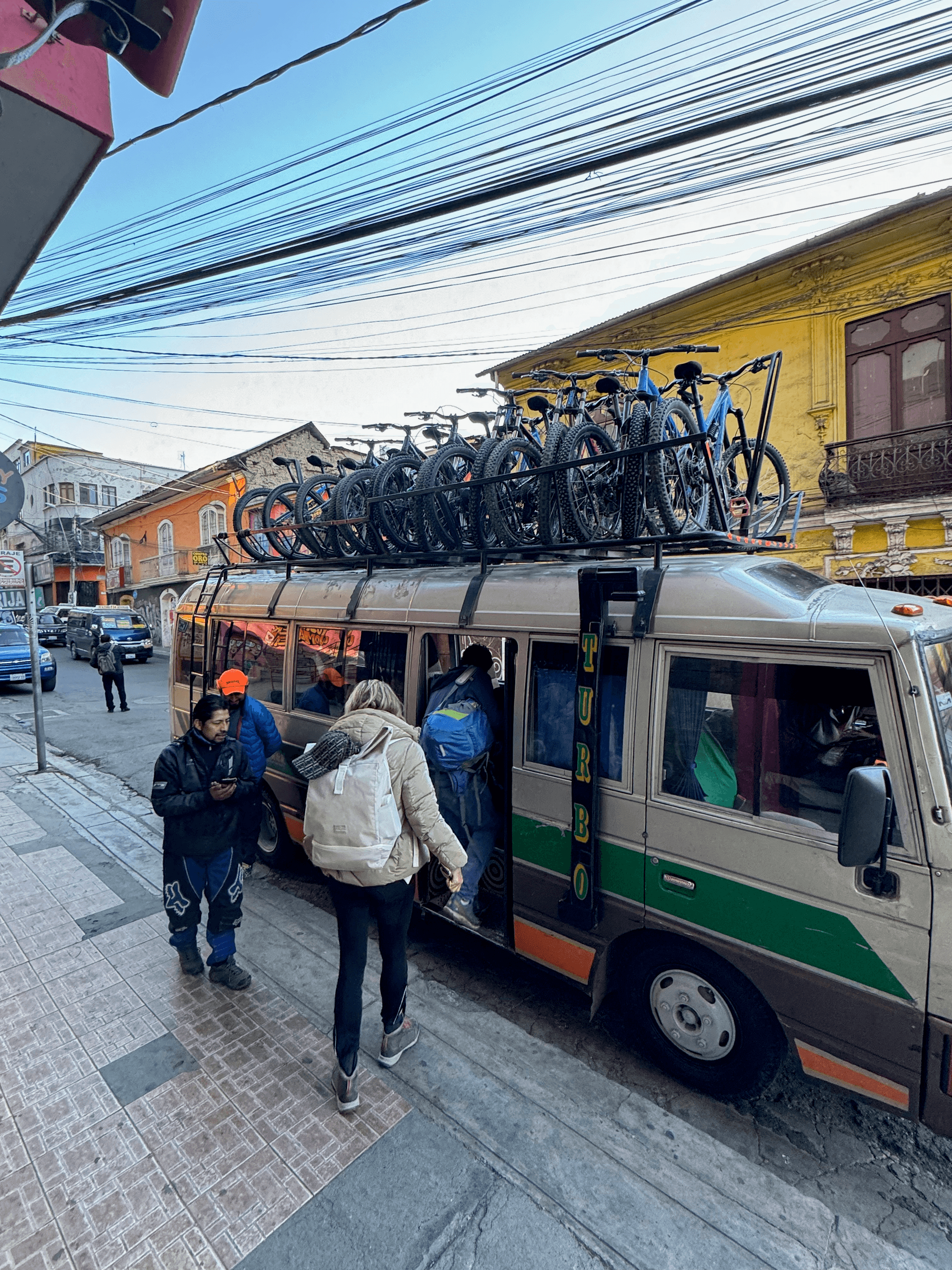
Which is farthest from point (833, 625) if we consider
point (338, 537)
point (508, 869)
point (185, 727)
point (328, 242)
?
point (185, 727)

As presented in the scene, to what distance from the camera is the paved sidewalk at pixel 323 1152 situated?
7.09ft

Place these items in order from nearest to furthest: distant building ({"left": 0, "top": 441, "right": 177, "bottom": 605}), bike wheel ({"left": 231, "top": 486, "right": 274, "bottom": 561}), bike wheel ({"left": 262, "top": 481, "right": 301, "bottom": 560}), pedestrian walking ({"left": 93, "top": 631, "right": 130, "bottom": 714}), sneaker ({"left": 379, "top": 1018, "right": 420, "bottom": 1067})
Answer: sneaker ({"left": 379, "top": 1018, "right": 420, "bottom": 1067}) → bike wheel ({"left": 231, "top": 486, "right": 274, "bottom": 561}) → bike wheel ({"left": 262, "top": 481, "right": 301, "bottom": 560}) → pedestrian walking ({"left": 93, "top": 631, "right": 130, "bottom": 714}) → distant building ({"left": 0, "top": 441, "right": 177, "bottom": 605})

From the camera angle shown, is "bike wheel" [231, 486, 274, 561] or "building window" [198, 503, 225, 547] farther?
"building window" [198, 503, 225, 547]

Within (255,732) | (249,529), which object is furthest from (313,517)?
(255,732)

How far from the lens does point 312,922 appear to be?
4445 millimetres

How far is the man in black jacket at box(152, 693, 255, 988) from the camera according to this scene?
3.43m

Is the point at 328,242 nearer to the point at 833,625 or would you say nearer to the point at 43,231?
the point at 43,231

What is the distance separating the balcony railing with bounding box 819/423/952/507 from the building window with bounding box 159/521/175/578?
25.7 meters

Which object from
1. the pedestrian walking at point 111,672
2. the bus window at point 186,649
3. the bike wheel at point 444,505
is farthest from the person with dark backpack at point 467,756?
the pedestrian walking at point 111,672

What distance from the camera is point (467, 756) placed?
11.1 ft

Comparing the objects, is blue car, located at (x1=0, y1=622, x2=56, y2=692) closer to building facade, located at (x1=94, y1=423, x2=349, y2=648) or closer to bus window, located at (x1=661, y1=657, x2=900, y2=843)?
building facade, located at (x1=94, y1=423, x2=349, y2=648)

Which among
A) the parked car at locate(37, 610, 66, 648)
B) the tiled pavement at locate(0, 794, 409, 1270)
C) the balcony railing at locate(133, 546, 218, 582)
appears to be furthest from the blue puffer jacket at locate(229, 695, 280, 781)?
the parked car at locate(37, 610, 66, 648)

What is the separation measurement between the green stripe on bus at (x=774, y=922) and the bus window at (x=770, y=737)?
0.32 meters

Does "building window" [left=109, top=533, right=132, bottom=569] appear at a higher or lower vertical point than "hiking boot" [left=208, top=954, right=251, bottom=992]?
higher
